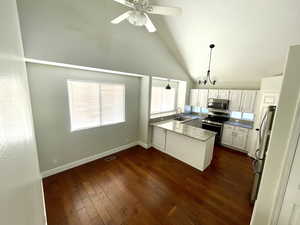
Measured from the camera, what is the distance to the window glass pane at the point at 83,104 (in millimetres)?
2758

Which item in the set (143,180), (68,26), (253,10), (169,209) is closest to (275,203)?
(169,209)

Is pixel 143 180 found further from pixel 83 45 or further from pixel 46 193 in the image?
pixel 83 45

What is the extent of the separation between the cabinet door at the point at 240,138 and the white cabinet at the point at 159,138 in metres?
2.42

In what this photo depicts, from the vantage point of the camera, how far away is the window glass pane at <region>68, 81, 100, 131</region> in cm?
276

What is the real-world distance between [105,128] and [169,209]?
2.35m

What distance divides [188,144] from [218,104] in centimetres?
235

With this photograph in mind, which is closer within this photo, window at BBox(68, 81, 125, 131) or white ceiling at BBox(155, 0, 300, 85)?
white ceiling at BBox(155, 0, 300, 85)

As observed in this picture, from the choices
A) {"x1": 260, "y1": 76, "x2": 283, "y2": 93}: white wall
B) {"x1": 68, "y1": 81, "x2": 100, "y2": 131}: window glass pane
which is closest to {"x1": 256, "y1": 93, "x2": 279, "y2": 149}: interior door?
{"x1": 260, "y1": 76, "x2": 283, "y2": 93}: white wall

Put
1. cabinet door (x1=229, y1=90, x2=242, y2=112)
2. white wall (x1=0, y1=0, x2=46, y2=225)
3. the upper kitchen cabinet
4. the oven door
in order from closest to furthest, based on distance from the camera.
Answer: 1. white wall (x1=0, y1=0, x2=46, y2=225)
2. the upper kitchen cabinet
3. cabinet door (x1=229, y1=90, x2=242, y2=112)
4. the oven door

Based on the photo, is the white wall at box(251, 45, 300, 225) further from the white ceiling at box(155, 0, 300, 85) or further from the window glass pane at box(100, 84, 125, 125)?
the window glass pane at box(100, 84, 125, 125)

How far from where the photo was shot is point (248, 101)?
13.1 feet

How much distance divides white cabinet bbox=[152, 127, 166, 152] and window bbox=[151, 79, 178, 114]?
943mm

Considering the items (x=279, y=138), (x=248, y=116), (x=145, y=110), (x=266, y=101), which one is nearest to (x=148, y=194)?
(x=279, y=138)

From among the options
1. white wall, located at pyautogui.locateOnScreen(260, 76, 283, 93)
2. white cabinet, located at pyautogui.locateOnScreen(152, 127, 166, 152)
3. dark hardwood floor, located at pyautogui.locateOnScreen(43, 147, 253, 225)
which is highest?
white wall, located at pyautogui.locateOnScreen(260, 76, 283, 93)
